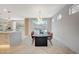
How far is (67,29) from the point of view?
5.06 metres

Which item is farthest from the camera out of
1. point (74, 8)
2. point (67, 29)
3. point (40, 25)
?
point (67, 29)

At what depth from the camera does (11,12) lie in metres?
4.36

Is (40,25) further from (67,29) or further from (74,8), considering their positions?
(74,8)

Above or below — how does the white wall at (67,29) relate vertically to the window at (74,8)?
below

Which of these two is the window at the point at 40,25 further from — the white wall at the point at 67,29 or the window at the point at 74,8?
the window at the point at 74,8

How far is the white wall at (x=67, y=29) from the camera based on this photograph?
15.4ft

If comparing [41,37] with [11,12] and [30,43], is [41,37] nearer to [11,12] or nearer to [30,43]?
[30,43]

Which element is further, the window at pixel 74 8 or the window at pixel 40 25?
the window at pixel 40 25

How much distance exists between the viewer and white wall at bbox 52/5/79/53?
471cm

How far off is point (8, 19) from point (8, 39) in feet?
5.15

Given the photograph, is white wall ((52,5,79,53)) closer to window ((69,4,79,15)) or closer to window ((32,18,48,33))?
window ((69,4,79,15))

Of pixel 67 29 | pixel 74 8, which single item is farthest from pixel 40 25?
pixel 74 8

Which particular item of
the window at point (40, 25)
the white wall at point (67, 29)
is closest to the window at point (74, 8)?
Result: the white wall at point (67, 29)
